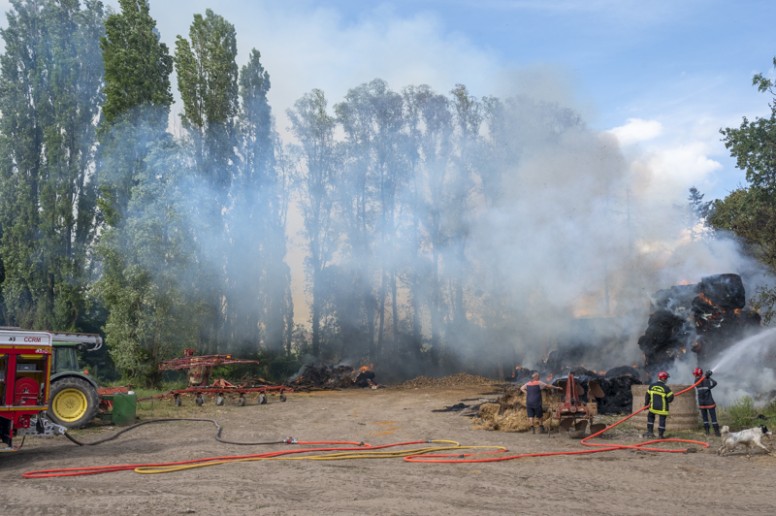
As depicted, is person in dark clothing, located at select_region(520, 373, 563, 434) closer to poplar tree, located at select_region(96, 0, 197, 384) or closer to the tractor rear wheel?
the tractor rear wheel

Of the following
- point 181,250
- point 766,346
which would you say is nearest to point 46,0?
point 181,250

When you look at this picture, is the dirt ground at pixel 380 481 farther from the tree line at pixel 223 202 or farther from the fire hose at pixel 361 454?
the tree line at pixel 223 202

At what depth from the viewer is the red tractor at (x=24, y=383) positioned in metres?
11.4

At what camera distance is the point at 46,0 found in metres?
34.1

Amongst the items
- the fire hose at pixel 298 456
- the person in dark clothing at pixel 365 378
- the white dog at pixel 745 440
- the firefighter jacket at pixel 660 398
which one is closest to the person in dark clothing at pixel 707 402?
the firefighter jacket at pixel 660 398

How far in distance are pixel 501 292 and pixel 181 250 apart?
19.5 m

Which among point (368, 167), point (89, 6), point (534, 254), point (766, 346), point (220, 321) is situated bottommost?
point (766, 346)

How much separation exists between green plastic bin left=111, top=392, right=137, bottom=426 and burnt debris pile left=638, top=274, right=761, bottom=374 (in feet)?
59.3

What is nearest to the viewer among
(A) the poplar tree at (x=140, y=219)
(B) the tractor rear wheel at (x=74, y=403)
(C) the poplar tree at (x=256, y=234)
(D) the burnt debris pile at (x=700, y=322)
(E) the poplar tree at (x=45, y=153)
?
(B) the tractor rear wheel at (x=74, y=403)

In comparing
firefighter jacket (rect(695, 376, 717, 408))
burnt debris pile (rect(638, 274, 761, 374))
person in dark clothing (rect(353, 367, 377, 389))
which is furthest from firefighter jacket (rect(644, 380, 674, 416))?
person in dark clothing (rect(353, 367, 377, 389))

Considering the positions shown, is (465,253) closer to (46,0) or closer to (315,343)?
(315,343)

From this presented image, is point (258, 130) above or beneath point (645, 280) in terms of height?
above

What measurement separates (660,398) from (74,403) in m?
13.8

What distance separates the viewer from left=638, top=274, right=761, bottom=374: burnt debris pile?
22.6 metres
